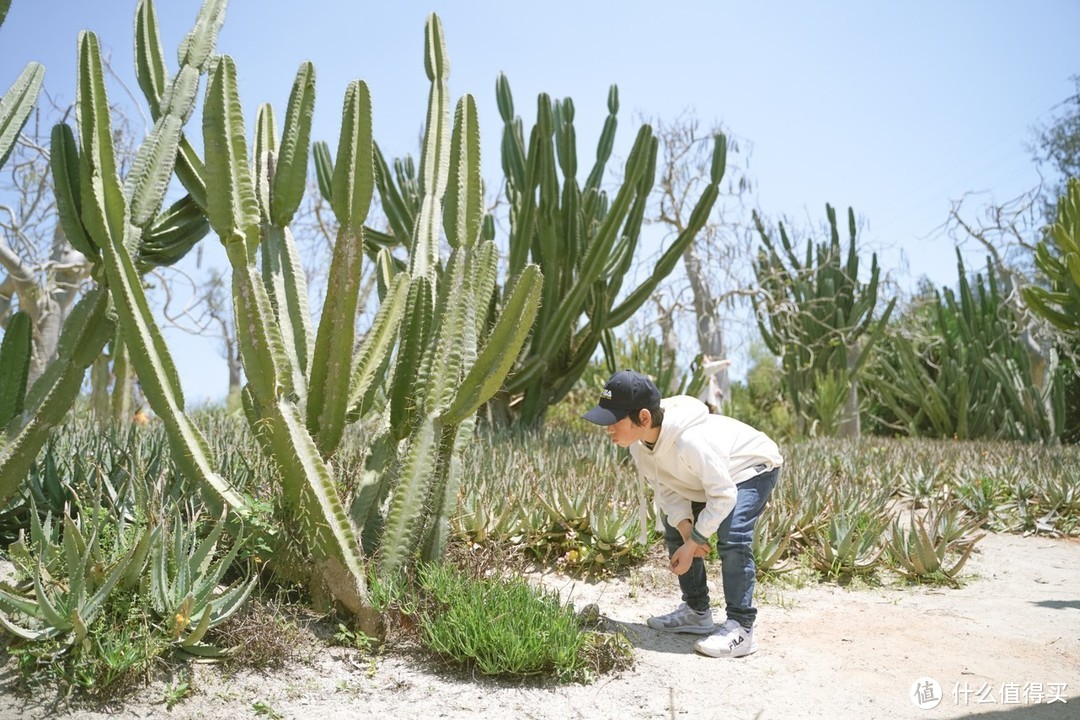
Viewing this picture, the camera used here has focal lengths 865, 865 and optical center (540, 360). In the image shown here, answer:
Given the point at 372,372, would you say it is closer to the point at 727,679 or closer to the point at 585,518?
the point at 585,518

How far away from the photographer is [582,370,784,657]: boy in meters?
3.77

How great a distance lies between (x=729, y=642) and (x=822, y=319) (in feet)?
42.2

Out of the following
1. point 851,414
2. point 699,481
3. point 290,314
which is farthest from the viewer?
point 851,414

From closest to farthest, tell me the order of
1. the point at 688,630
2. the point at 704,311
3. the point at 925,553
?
1. the point at 688,630
2. the point at 925,553
3. the point at 704,311

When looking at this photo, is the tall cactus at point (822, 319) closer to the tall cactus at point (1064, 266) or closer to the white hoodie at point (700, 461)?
the tall cactus at point (1064, 266)

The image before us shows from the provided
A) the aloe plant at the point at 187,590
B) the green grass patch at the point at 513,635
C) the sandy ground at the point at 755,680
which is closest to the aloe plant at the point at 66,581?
the aloe plant at the point at 187,590

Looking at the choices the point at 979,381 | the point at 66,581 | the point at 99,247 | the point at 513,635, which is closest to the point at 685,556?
the point at 513,635

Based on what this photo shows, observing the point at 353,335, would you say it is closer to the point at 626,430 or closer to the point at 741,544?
the point at 626,430

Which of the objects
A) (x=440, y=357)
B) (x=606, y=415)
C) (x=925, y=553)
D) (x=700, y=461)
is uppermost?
(x=440, y=357)

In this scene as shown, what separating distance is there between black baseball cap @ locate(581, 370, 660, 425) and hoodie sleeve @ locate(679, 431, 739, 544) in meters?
0.26

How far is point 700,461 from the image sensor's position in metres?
3.75

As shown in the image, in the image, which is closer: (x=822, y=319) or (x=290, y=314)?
(x=290, y=314)

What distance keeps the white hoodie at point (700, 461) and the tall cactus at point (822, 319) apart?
11113 millimetres

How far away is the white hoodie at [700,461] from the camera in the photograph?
372 cm
